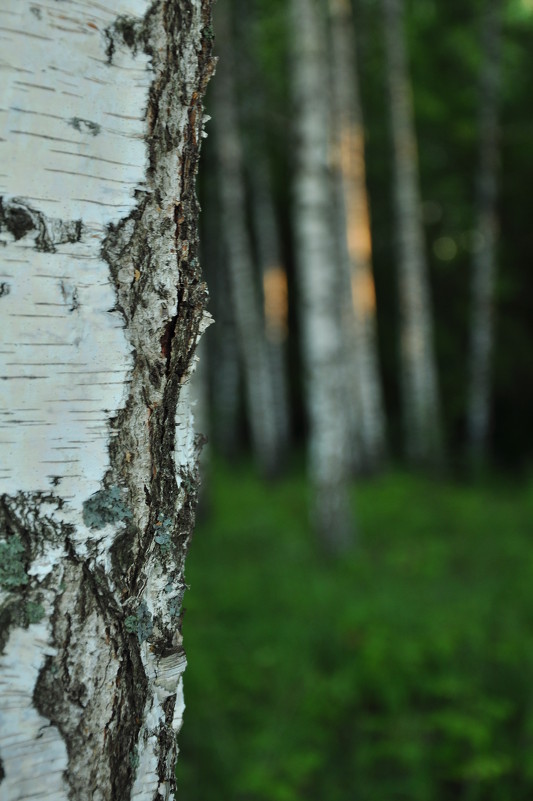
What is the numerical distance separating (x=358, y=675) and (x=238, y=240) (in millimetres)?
7856

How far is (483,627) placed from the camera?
4.33 metres

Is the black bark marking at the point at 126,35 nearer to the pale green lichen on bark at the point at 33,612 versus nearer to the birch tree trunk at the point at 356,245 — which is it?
the pale green lichen on bark at the point at 33,612

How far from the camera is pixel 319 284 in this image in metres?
6.39

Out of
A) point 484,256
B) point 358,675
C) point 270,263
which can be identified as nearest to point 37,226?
point 358,675

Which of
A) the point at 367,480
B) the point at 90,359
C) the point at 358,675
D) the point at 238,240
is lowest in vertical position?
the point at 358,675

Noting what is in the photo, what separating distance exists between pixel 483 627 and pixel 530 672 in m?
0.72

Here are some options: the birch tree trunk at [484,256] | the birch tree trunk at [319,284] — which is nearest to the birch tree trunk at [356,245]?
the birch tree trunk at [484,256]

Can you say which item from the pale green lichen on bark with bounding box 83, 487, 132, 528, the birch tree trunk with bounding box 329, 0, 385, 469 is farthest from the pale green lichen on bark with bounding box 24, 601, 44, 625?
the birch tree trunk with bounding box 329, 0, 385, 469

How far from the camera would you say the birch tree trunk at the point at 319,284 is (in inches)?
250

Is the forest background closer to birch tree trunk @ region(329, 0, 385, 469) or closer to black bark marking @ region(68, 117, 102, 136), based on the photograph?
birch tree trunk @ region(329, 0, 385, 469)

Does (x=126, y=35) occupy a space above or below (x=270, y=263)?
below

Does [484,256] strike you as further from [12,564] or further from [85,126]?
[12,564]

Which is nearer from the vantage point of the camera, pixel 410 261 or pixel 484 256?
pixel 410 261

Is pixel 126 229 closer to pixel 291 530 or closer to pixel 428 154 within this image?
pixel 291 530
